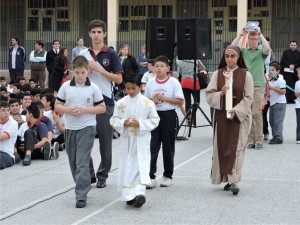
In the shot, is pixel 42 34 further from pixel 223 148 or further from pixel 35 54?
pixel 223 148

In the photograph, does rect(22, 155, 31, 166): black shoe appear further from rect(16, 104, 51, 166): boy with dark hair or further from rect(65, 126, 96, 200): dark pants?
rect(65, 126, 96, 200): dark pants

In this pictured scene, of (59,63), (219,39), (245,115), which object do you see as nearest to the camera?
(245,115)

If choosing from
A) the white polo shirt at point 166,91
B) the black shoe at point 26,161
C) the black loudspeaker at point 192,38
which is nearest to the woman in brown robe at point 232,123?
the white polo shirt at point 166,91

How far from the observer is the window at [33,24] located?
110 feet

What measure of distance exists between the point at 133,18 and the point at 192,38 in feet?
56.6

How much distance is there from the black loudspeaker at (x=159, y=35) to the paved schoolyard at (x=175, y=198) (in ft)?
12.8

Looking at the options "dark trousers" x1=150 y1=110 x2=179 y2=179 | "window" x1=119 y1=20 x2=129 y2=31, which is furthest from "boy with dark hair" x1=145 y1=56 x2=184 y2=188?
"window" x1=119 y1=20 x2=129 y2=31

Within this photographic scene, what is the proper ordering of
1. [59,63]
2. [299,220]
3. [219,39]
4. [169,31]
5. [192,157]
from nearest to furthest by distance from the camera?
[299,220]
[192,157]
[169,31]
[59,63]
[219,39]

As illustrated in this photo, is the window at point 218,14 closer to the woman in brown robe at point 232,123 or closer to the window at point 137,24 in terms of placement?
the window at point 137,24

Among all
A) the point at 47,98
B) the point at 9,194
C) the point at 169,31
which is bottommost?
the point at 9,194

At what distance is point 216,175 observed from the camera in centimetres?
987

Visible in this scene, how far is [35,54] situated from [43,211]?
17.3 meters

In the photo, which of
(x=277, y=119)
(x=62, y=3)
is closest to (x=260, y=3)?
(x=62, y=3)

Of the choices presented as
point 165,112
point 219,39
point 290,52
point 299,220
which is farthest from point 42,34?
point 299,220
